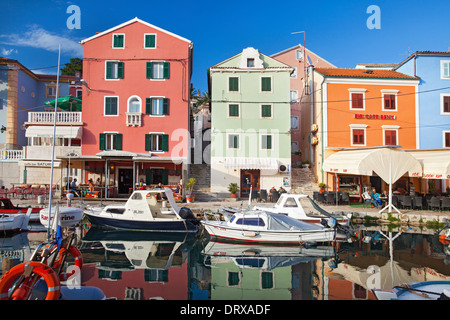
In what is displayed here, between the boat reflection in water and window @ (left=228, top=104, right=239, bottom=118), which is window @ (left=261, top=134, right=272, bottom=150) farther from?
the boat reflection in water

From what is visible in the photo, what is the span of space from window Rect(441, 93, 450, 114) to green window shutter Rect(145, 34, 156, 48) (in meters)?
26.2

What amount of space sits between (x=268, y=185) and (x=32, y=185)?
65.1ft

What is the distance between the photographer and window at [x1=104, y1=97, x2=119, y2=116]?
90.0 feet

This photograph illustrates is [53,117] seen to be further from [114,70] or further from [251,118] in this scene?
[251,118]

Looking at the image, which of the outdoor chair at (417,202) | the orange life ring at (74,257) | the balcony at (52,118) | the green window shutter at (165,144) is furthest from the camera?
the green window shutter at (165,144)

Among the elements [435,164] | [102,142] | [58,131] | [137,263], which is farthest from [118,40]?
[435,164]

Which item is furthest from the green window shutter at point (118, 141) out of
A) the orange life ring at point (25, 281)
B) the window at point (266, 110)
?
the orange life ring at point (25, 281)

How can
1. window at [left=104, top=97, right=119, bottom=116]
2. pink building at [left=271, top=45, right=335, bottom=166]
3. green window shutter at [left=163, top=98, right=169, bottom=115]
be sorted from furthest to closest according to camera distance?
pink building at [left=271, top=45, right=335, bottom=166] < green window shutter at [left=163, top=98, right=169, bottom=115] < window at [left=104, top=97, right=119, bottom=116]

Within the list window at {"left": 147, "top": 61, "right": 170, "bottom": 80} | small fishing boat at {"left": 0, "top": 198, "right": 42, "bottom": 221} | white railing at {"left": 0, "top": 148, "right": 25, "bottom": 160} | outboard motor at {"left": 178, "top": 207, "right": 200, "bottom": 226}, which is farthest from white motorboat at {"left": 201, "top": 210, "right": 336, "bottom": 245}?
white railing at {"left": 0, "top": 148, "right": 25, "bottom": 160}

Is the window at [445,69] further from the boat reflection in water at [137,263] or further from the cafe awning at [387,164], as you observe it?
the boat reflection in water at [137,263]

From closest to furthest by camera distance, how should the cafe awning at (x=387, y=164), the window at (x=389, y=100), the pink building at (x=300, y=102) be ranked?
1. the cafe awning at (x=387, y=164)
2. the window at (x=389, y=100)
3. the pink building at (x=300, y=102)

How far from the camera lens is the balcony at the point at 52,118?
86.1 ft

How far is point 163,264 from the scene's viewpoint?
12.0 metres

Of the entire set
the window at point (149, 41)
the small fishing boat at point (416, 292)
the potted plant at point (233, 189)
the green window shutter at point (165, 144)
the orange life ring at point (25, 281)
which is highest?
the window at point (149, 41)
